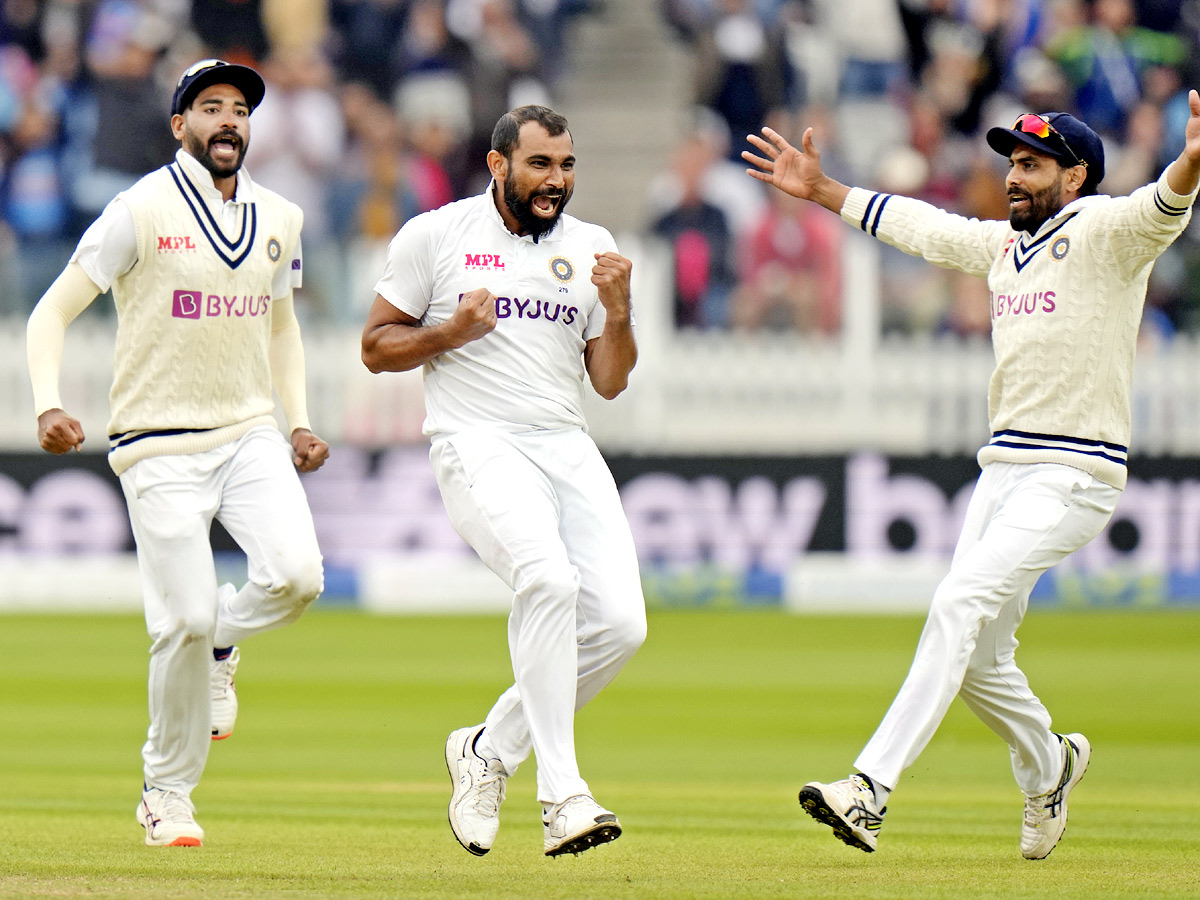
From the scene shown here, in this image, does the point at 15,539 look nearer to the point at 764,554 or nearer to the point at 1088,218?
the point at 764,554

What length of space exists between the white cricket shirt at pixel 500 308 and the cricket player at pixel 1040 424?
1.26 meters

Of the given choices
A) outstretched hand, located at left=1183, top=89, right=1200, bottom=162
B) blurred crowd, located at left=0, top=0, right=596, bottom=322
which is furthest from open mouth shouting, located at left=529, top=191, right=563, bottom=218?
blurred crowd, located at left=0, top=0, right=596, bottom=322

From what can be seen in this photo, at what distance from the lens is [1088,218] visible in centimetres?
596

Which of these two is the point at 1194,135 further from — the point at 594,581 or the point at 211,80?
the point at 211,80

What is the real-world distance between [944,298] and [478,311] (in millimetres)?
10448

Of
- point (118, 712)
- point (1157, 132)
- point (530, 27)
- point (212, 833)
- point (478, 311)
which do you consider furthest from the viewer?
point (530, 27)

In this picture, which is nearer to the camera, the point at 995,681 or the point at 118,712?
the point at 995,681

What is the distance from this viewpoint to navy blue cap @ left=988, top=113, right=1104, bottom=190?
19.9 ft

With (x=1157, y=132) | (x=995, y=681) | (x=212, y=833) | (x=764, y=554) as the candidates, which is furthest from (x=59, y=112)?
(x=995, y=681)

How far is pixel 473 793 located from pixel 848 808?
43.0 inches

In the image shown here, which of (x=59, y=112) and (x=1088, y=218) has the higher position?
(x=59, y=112)

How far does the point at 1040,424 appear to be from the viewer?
5.96 metres

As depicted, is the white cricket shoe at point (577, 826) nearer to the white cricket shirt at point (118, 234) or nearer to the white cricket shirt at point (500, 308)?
the white cricket shirt at point (500, 308)

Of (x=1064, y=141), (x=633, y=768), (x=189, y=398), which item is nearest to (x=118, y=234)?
(x=189, y=398)
